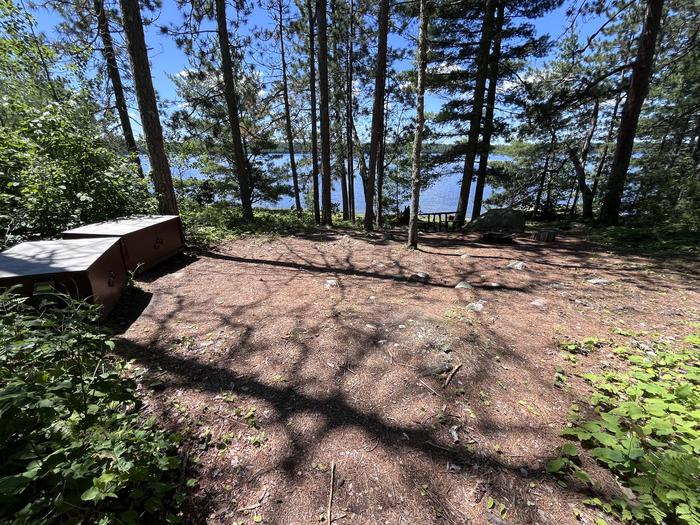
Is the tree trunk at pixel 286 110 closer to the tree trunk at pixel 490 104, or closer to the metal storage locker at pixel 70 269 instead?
the tree trunk at pixel 490 104

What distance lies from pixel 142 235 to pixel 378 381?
3.91 m

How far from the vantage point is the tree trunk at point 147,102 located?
4965mm

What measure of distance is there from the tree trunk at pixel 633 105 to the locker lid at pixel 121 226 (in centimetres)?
1123

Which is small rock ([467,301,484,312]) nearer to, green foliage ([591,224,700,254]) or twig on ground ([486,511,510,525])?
twig on ground ([486,511,510,525])

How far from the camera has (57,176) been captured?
4.32 meters

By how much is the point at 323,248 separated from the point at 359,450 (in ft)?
17.2

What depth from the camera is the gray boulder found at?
378 inches

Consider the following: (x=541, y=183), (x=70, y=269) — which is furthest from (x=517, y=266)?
(x=541, y=183)

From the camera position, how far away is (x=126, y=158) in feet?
18.0

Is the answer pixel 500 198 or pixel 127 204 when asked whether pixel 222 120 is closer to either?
pixel 127 204

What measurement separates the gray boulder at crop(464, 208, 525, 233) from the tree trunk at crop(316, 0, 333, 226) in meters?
5.36

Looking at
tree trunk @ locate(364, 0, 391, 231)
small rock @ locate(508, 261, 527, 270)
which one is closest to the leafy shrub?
tree trunk @ locate(364, 0, 391, 231)

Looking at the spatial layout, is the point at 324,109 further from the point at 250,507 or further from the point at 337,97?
the point at 250,507

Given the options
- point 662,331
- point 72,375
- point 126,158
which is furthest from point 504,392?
point 126,158
